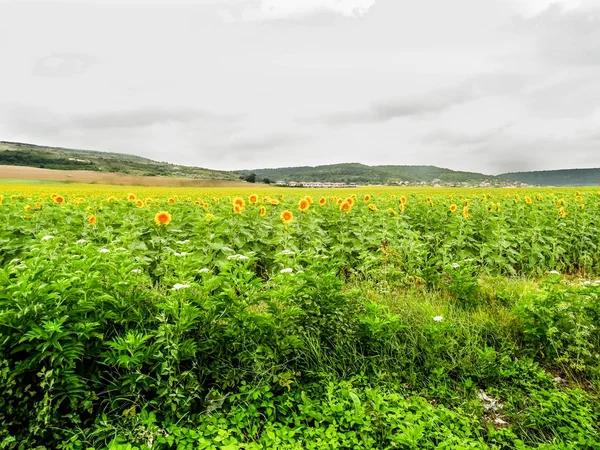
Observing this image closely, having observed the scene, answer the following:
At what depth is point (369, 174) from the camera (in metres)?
132

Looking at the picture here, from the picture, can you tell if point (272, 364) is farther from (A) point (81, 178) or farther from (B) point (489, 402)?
(A) point (81, 178)

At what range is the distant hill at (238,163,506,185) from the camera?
391 feet

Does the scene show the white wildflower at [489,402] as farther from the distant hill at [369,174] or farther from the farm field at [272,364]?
the distant hill at [369,174]

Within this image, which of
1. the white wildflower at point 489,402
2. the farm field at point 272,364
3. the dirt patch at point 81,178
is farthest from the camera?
the dirt patch at point 81,178

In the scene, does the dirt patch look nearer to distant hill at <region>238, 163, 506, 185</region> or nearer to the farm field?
distant hill at <region>238, 163, 506, 185</region>

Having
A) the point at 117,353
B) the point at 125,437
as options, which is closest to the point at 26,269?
the point at 117,353

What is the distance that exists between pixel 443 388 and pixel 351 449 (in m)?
1.25

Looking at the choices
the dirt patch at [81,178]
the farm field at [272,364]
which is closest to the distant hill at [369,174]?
the dirt patch at [81,178]

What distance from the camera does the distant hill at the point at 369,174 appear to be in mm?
119312

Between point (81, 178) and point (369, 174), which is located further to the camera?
point (369, 174)

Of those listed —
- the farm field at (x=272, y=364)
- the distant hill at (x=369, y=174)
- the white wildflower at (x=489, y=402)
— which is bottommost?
the white wildflower at (x=489, y=402)

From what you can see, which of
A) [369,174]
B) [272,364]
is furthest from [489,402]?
[369,174]

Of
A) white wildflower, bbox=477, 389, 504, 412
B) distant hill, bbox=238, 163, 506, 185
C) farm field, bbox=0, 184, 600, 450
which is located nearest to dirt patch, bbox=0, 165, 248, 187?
distant hill, bbox=238, 163, 506, 185

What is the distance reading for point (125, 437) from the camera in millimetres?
2730
